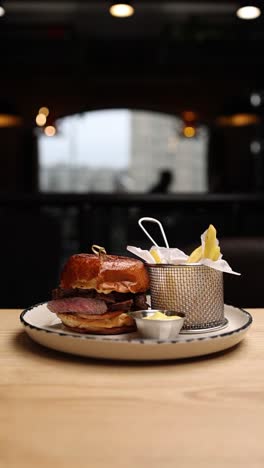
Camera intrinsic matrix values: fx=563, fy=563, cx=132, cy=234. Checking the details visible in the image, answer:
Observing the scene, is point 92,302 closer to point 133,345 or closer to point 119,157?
point 133,345

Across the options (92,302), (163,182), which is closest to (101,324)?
(92,302)

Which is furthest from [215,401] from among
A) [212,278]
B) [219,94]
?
[219,94]

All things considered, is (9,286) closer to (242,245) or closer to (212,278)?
(242,245)

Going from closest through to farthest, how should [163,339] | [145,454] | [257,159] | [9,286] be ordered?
[145,454] < [163,339] < [9,286] < [257,159]

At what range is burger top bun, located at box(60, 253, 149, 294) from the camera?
3.38 ft

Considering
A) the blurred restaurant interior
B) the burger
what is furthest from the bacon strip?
the blurred restaurant interior

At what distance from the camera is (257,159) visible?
9258 millimetres

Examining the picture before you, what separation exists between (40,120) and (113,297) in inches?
341

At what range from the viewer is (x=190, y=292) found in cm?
105

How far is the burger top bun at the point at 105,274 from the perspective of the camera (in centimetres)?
103

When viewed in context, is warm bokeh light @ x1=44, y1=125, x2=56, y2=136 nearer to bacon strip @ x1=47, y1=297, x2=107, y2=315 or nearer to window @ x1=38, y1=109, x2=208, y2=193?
window @ x1=38, y1=109, x2=208, y2=193

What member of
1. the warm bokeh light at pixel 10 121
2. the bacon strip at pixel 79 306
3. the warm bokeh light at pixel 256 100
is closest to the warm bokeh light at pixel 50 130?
the warm bokeh light at pixel 10 121

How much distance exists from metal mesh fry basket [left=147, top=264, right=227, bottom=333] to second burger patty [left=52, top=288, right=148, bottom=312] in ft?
0.12

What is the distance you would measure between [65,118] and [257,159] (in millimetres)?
3291
